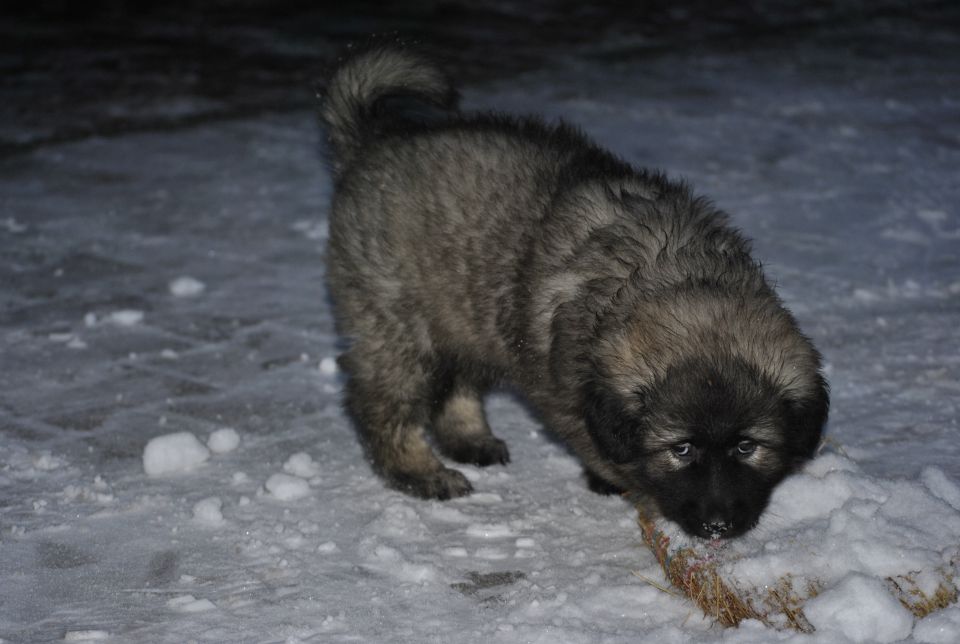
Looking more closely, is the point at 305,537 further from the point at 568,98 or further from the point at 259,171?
the point at 568,98

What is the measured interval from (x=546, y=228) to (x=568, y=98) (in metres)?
5.15

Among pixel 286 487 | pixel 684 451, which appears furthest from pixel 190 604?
pixel 684 451

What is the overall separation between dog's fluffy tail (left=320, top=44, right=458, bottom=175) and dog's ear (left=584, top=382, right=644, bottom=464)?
146 centimetres

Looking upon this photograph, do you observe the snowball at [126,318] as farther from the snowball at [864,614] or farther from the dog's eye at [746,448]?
the snowball at [864,614]

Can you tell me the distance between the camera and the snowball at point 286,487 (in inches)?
152

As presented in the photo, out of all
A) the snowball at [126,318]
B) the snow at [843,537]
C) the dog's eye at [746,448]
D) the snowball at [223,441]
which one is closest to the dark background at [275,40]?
the snowball at [126,318]

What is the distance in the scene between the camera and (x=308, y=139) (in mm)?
7867

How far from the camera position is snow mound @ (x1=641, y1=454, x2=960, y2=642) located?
2.99 m

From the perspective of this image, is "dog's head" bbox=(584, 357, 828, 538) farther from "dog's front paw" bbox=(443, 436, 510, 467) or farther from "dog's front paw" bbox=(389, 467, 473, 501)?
"dog's front paw" bbox=(443, 436, 510, 467)

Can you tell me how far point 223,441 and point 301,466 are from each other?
32cm

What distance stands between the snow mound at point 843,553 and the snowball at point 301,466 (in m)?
1.15

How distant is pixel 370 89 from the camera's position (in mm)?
4254

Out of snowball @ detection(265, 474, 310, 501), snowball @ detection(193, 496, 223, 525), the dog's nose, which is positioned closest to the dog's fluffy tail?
snowball @ detection(265, 474, 310, 501)

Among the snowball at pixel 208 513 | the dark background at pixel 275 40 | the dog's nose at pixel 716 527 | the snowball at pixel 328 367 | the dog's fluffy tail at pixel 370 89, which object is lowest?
the dark background at pixel 275 40
